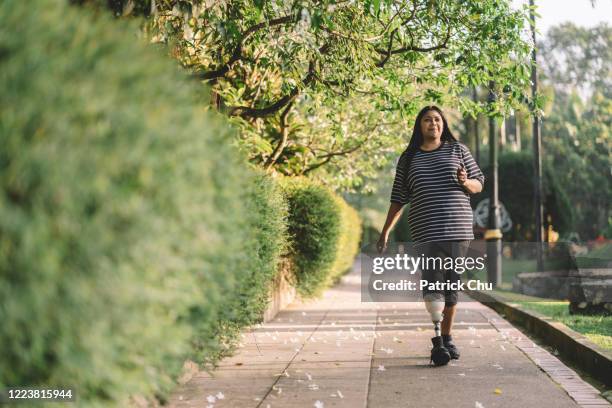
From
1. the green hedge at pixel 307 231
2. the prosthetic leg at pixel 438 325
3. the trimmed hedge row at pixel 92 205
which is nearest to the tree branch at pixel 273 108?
the prosthetic leg at pixel 438 325

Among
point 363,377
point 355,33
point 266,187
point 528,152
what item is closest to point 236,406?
point 363,377

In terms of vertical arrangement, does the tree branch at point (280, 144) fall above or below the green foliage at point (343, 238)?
above

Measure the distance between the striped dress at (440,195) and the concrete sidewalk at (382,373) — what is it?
3.89 ft

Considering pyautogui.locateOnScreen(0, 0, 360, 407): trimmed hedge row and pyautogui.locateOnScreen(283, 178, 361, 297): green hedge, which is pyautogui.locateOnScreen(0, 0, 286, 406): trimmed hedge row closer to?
pyautogui.locateOnScreen(0, 0, 360, 407): trimmed hedge row

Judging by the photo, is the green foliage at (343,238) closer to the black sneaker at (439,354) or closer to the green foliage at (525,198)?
the black sneaker at (439,354)

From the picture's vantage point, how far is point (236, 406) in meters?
5.25

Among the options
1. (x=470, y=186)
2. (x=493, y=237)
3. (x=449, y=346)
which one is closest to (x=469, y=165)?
(x=470, y=186)

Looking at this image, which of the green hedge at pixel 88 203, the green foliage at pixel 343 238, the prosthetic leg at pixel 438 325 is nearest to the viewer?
the green hedge at pixel 88 203

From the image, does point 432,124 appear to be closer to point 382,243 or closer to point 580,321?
point 382,243

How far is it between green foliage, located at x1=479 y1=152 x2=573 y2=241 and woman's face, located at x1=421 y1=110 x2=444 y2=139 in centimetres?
3009

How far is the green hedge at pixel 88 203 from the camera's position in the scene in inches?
90.7

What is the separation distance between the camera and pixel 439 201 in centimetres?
688

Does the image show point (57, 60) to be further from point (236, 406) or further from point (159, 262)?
point (236, 406)

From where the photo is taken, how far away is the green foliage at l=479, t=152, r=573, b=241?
36.7 meters
